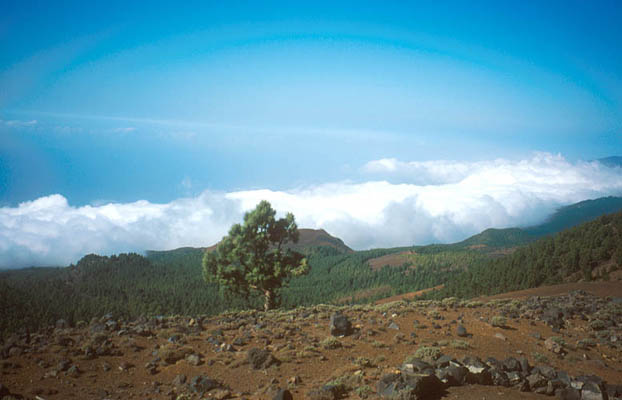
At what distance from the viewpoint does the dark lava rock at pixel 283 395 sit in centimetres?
1093

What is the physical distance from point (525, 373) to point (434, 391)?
390 cm

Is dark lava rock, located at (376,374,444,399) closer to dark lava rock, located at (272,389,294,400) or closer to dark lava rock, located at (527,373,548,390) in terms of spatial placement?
dark lava rock, located at (272,389,294,400)

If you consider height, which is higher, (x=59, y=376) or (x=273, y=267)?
(x=273, y=267)

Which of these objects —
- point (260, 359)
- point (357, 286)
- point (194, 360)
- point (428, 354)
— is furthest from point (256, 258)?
point (357, 286)

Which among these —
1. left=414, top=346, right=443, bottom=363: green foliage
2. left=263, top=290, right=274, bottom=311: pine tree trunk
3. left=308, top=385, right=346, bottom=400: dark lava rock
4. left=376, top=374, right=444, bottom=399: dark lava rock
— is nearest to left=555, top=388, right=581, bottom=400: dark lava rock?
left=376, top=374, right=444, bottom=399: dark lava rock

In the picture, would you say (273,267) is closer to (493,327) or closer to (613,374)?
(493,327)

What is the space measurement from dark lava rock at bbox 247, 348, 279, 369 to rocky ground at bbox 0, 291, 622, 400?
4cm

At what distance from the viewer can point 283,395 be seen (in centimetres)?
1099

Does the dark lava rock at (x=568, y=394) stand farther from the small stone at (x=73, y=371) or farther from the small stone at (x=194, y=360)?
the small stone at (x=73, y=371)

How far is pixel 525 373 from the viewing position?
12.0m

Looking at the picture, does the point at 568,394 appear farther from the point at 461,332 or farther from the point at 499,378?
the point at 461,332

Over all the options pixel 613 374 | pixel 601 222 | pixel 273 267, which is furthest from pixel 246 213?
pixel 601 222

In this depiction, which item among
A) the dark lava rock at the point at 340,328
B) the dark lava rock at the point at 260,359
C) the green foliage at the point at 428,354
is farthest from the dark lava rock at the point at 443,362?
the dark lava rock at the point at 260,359

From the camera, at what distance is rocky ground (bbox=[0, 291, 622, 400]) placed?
11.3 m
